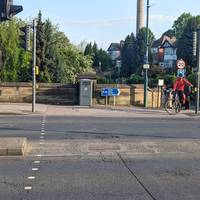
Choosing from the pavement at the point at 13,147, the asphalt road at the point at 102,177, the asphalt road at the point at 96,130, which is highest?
the pavement at the point at 13,147

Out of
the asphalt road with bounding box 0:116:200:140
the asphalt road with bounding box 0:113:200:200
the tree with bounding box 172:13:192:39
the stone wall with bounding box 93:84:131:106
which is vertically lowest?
the asphalt road with bounding box 0:113:200:200

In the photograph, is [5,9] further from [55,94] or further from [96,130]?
[55,94]

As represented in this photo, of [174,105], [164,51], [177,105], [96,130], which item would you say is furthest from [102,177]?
[164,51]

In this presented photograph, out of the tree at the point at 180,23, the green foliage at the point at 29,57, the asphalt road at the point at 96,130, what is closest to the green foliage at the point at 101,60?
the tree at the point at 180,23

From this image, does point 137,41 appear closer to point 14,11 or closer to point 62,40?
point 62,40

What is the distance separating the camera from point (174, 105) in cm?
2306

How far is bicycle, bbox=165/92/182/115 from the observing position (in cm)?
2239

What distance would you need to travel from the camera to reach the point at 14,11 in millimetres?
11727

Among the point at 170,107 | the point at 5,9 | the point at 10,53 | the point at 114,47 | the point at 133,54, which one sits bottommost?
the point at 170,107

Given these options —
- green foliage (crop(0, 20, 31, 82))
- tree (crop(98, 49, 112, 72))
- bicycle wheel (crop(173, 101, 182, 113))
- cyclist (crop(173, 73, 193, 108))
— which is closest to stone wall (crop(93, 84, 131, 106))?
bicycle wheel (crop(173, 101, 182, 113))

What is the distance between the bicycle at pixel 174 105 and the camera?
22.4 metres

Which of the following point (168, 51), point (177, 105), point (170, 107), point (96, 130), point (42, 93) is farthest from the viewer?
point (168, 51)

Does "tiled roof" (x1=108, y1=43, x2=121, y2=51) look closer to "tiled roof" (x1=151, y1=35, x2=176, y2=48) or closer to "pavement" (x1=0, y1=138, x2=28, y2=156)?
"tiled roof" (x1=151, y1=35, x2=176, y2=48)

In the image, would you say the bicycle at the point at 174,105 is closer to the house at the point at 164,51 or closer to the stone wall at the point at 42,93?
the stone wall at the point at 42,93
